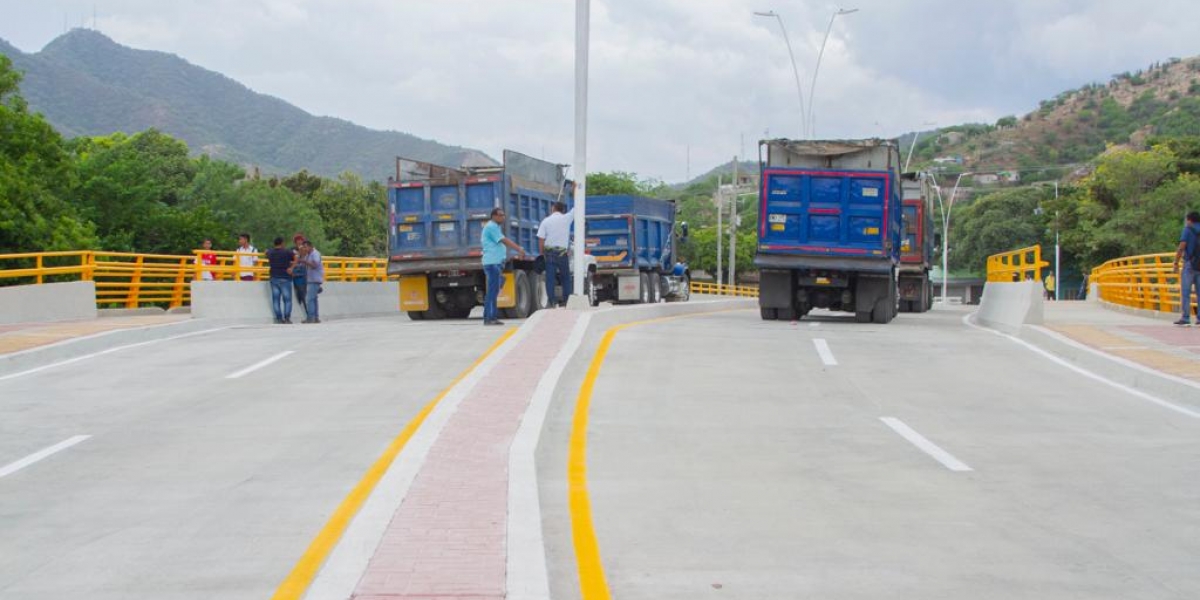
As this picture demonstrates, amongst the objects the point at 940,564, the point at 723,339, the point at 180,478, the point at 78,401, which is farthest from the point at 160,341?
the point at 940,564

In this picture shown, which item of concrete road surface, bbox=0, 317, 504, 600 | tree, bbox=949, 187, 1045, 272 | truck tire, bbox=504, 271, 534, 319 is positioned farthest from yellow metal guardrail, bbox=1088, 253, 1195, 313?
tree, bbox=949, 187, 1045, 272

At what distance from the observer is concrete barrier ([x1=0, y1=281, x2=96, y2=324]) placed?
24500 mm

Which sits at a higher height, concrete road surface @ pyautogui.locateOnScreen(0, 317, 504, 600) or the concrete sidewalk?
the concrete sidewalk

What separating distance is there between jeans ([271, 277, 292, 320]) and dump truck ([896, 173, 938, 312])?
18.3 metres

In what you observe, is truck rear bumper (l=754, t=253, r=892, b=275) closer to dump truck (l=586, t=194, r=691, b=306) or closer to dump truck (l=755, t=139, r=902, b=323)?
dump truck (l=755, t=139, r=902, b=323)

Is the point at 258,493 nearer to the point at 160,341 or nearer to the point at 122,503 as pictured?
the point at 122,503

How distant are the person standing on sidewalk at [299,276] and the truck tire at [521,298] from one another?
4435 mm

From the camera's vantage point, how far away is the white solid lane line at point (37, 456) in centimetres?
946

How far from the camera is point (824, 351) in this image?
17969 millimetres

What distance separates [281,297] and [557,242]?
6.55 m


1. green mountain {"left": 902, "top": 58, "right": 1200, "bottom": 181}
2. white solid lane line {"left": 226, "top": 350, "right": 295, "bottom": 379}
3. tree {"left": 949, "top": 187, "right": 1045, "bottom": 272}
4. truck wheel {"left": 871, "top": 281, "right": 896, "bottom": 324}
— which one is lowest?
white solid lane line {"left": 226, "top": 350, "right": 295, "bottom": 379}

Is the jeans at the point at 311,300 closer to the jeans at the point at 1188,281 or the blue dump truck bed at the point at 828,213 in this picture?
the blue dump truck bed at the point at 828,213

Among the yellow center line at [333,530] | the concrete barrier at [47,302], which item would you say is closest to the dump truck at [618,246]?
the concrete barrier at [47,302]

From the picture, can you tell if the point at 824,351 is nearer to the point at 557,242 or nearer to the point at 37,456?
the point at 557,242
